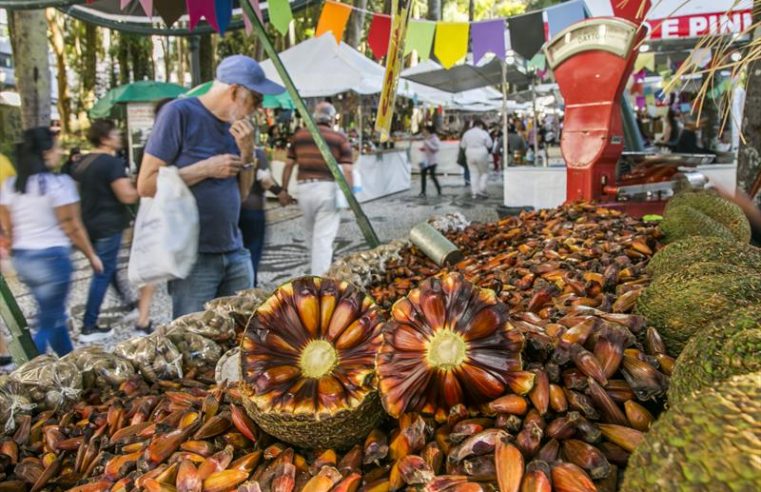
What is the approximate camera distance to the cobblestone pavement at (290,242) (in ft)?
18.8

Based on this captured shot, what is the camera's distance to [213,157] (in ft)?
10.6

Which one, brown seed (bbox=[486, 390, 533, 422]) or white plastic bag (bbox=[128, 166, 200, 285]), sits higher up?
white plastic bag (bbox=[128, 166, 200, 285])

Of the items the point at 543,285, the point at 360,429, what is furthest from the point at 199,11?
the point at 360,429

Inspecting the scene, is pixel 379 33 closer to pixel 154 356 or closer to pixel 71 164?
pixel 71 164

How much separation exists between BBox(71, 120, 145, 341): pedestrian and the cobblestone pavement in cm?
31

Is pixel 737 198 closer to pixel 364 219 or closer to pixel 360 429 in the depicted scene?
pixel 364 219

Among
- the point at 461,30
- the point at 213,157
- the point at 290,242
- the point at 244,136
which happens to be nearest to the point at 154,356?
the point at 213,157

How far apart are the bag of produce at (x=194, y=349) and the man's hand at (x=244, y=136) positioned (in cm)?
126

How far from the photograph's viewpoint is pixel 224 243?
3.37 meters

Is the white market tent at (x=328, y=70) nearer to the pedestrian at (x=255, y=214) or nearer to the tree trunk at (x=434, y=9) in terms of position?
the tree trunk at (x=434, y=9)

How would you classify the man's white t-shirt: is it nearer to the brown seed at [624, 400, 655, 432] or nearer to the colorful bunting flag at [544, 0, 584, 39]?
the brown seed at [624, 400, 655, 432]

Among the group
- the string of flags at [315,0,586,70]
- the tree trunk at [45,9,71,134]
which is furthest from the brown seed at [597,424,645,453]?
the tree trunk at [45,9,71,134]

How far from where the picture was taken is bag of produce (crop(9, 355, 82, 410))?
215 centimetres

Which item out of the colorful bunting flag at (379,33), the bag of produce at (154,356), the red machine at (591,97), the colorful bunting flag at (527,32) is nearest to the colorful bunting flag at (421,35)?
the colorful bunting flag at (379,33)
